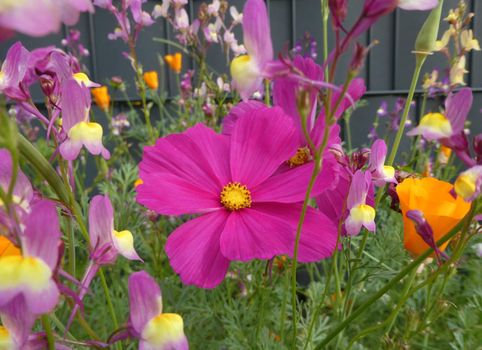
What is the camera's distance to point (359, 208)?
32cm

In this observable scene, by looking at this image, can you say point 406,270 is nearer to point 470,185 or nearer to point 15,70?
point 470,185

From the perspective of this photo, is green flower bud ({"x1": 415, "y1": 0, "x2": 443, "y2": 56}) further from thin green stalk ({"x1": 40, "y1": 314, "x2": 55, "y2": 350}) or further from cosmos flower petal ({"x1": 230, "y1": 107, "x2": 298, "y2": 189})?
thin green stalk ({"x1": 40, "y1": 314, "x2": 55, "y2": 350})

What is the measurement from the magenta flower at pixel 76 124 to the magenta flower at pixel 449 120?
0.18 m

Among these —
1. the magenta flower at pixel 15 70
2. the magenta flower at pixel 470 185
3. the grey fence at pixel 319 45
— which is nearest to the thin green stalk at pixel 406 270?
the magenta flower at pixel 470 185


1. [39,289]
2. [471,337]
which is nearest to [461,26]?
[471,337]

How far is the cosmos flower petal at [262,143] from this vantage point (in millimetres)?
369

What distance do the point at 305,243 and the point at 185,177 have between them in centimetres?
12

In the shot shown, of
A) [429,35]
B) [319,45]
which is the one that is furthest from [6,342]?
[319,45]

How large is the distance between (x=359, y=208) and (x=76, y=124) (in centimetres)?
18

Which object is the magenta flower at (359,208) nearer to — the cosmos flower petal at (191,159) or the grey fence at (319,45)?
the cosmos flower petal at (191,159)

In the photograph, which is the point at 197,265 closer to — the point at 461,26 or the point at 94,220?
the point at 94,220

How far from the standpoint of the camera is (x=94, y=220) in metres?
0.27

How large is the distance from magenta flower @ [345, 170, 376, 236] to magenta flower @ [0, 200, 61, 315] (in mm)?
188

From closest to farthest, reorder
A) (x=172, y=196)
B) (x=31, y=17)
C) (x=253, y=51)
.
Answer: (x=31, y=17) < (x=253, y=51) < (x=172, y=196)
